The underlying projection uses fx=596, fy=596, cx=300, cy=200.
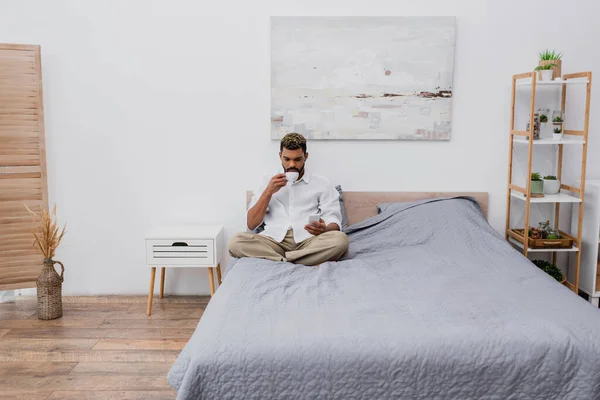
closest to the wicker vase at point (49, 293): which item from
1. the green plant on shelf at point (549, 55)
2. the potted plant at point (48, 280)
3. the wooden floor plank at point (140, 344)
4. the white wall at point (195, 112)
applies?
the potted plant at point (48, 280)

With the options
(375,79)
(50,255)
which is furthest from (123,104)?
(375,79)

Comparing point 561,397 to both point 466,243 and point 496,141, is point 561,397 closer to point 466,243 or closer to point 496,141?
point 466,243

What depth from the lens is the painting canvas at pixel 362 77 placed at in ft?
11.9

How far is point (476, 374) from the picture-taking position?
1943mm

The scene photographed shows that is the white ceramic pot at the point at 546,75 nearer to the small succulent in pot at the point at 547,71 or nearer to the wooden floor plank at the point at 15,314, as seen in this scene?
the small succulent in pot at the point at 547,71

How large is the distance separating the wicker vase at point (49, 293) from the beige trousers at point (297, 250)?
111cm

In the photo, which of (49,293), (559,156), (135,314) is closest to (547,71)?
(559,156)

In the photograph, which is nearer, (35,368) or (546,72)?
(35,368)

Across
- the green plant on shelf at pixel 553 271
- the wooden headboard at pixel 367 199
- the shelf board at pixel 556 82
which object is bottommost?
the green plant on shelf at pixel 553 271

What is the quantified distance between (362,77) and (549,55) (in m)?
1.10

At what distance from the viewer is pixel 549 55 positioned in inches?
137

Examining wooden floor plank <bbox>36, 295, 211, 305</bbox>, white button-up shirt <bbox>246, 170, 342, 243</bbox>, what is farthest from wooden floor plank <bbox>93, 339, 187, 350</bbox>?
white button-up shirt <bbox>246, 170, 342, 243</bbox>

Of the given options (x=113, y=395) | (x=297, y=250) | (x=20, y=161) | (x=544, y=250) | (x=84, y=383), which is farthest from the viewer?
(x=20, y=161)

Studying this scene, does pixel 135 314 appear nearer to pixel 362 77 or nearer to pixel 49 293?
pixel 49 293
